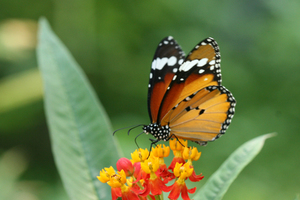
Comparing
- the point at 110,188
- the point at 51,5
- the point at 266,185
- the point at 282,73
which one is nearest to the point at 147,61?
the point at 51,5

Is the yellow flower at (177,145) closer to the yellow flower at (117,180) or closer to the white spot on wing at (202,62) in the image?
the yellow flower at (117,180)

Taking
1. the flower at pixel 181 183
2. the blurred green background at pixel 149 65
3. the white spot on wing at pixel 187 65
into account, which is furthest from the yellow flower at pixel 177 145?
the blurred green background at pixel 149 65

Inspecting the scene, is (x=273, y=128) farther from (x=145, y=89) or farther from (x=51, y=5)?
(x=51, y=5)

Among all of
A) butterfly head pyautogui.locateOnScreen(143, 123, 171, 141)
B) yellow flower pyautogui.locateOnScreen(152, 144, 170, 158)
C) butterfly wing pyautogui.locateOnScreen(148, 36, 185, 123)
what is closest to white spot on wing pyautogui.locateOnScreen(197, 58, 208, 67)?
butterfly wing pyautogui.locateOnScreen(148, 36, 185, 123)

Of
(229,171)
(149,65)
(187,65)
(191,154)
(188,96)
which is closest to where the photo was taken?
(229,171)

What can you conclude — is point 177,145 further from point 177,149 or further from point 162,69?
point 162,69

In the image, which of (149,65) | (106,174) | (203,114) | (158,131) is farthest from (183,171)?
(149,65)
